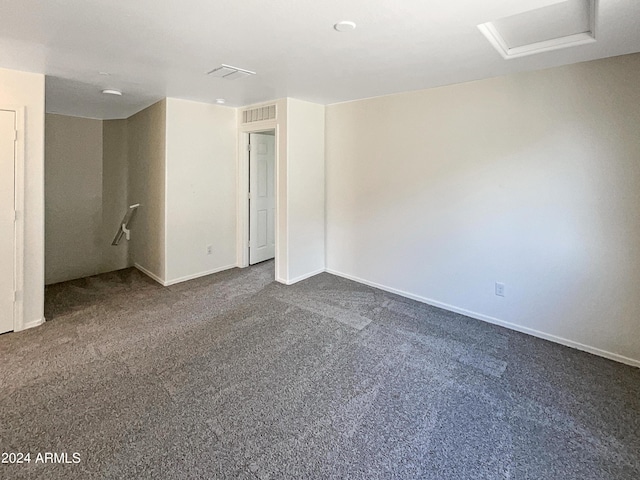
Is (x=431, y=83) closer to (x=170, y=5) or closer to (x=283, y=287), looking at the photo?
(x=170, y=5)

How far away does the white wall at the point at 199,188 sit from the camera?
434 centimetres

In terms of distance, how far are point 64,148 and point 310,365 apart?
503 centimetres

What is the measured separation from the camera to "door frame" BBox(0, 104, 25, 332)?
2.97m

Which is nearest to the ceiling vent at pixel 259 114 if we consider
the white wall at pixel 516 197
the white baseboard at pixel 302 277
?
the white wall at pixel 516 197

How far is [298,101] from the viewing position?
429cm

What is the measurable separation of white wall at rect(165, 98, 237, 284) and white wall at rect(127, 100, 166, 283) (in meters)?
0.12

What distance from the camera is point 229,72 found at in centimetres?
306

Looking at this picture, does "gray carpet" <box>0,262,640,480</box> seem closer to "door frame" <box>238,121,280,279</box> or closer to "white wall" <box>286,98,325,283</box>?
"white wall" <box>286,98,325,283</box>

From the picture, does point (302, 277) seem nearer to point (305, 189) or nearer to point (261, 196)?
point (305, 189)

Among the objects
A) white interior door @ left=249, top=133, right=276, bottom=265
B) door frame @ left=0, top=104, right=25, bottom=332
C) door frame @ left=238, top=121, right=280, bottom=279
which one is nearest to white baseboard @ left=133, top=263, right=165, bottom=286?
door frame @ left=238, top=121, right=280, bottom=279

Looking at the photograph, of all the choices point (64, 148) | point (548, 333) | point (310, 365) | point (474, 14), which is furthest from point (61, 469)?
point (64, 148)

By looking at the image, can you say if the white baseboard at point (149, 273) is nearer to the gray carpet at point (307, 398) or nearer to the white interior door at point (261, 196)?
the gray carpet at point (307, 398)

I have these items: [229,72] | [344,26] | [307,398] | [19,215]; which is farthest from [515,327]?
[19,215]

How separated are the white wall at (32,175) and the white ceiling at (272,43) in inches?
5.6
